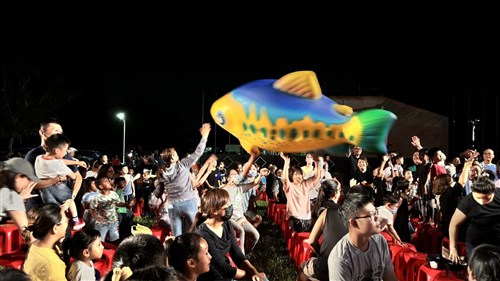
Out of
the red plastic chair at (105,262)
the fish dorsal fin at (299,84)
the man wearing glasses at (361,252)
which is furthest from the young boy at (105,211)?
the man wearing glasses at (361,252)

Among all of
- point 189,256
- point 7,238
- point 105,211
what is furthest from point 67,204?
point 189,256

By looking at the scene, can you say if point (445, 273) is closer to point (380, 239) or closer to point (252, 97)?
point (380, 239)

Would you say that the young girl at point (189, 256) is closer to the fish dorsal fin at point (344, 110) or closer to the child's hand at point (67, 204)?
the fish dorsal fin at point (344, 110)

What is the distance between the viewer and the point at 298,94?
4.14 metres

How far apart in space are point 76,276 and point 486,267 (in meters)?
2.77

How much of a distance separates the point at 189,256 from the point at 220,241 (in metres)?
1.06

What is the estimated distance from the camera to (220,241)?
13.6ft

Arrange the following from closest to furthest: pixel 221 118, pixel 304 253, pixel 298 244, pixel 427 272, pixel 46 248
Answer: pixel 46 248 → pixel 221 118 → pixel 427 272 → pixel 304 253 → pixel 298 244

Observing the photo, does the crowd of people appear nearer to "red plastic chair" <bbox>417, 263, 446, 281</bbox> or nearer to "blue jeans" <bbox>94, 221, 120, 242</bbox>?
"blue jeans" <bbox>94, 221, 120, 242</bbox>

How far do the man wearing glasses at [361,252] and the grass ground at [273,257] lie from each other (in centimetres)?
351

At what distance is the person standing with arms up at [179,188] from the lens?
6617mm

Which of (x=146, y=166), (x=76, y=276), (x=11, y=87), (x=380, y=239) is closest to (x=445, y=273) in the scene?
(x=380, y=239)

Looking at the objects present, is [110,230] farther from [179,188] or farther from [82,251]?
[82,251]

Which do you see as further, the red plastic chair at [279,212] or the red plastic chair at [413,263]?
the red plastic chair at [279,212]
